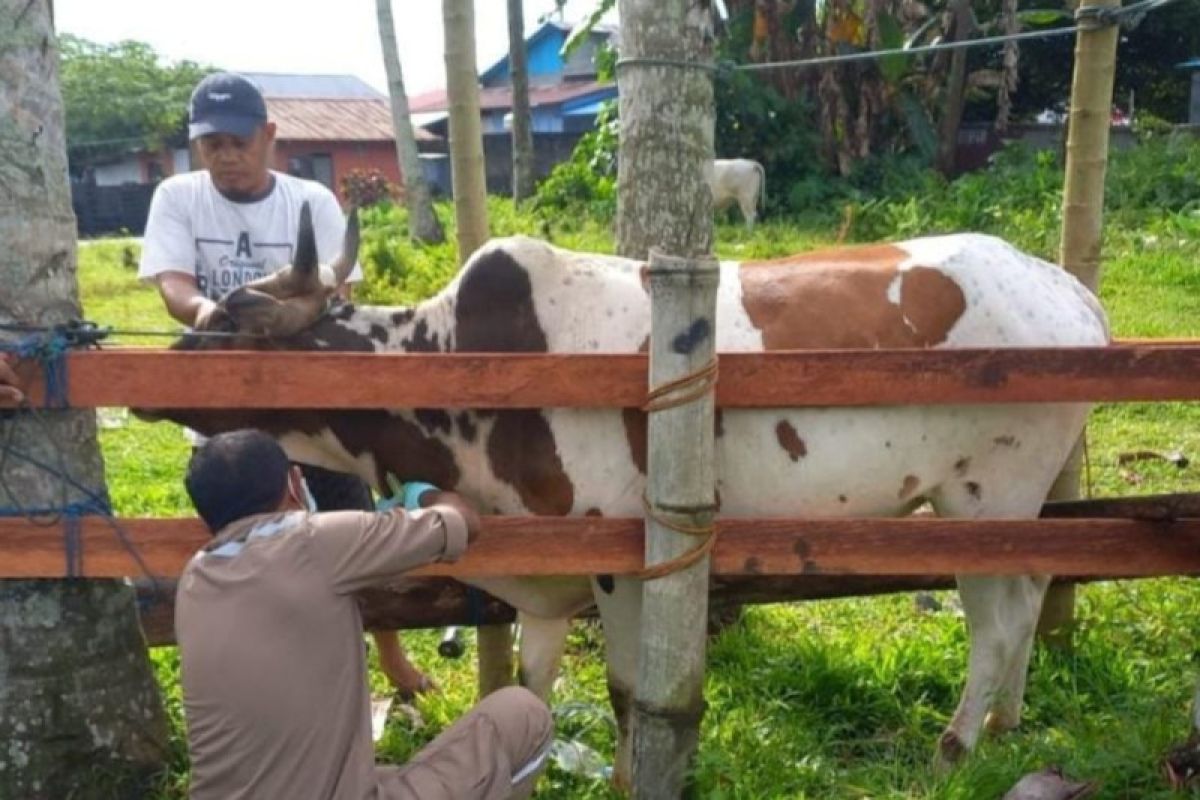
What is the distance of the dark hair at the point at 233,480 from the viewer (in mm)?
2828

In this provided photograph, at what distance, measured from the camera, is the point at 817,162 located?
21234mm

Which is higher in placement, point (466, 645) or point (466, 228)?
point (466, 228)

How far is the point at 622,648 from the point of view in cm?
410

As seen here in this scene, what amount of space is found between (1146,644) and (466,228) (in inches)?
119

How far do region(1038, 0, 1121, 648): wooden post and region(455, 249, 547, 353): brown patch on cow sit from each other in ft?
6.65

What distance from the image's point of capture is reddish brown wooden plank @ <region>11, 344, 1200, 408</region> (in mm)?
3404

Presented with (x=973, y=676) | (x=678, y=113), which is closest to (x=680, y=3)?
(x=678, y=113)

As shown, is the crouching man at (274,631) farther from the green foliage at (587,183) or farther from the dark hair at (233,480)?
the green foliage at (587,183)

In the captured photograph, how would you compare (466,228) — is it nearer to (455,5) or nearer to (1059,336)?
(455,5)

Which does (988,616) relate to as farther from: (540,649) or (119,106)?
(119,106)

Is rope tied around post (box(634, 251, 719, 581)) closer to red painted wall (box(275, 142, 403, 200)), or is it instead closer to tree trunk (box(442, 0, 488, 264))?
tree trunk (box(442, 0, 488, 264))

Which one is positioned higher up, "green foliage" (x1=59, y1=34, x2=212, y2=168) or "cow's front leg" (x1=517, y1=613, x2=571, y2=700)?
"green foliage" (x1=59, y1=34, x2=212, y2=168)

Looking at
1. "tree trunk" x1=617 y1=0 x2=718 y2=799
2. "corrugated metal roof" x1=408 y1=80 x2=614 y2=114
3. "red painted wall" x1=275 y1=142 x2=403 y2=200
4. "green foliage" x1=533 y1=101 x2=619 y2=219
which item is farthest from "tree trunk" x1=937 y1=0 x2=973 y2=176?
"red painted wall" x1=275 y1=142 x2=403 y2=200

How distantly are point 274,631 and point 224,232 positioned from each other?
2.09 metres
